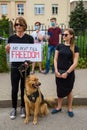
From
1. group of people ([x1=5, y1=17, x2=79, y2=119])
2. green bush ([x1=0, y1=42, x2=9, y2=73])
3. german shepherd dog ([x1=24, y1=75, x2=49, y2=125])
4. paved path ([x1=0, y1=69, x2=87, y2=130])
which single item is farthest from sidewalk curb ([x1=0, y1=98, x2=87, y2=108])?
green bush ([x1=0, y1=42, x2=9, y2=73])

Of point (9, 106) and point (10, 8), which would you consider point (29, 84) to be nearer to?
point (9, 106)

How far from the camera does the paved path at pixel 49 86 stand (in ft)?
25.2

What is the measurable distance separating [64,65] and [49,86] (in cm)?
252

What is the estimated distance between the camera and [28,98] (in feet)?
19.9

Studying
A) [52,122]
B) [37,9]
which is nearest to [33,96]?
[52,122]

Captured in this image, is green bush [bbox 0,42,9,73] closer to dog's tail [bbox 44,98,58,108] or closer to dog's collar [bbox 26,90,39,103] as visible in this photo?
dog's tail [bbox 44,98,58,108]

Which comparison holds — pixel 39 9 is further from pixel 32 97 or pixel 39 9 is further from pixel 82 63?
pixel 32 97

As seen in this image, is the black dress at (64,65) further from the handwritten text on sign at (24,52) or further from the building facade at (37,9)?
the building facade at (37,9)

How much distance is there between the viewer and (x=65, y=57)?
20.4ft

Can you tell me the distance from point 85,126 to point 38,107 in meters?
0.99

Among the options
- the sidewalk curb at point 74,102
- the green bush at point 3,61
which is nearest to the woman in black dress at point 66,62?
the sidewalk curb at point 74,102

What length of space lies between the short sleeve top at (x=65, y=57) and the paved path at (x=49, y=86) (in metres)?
1.46

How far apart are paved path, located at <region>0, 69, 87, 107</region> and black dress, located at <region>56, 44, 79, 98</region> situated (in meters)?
1.13

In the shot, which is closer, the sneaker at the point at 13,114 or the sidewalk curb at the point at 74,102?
the sneaker at the point at 13,114
